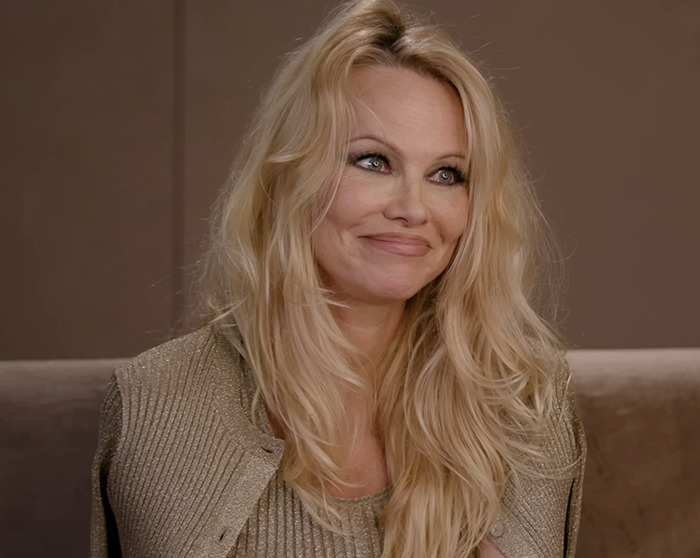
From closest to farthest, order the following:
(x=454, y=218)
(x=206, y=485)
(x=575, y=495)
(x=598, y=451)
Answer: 1. (x=206, y=485)
2. (x=454, y=218)
3. (x=575, y=495)
4. (x=598, y=451)

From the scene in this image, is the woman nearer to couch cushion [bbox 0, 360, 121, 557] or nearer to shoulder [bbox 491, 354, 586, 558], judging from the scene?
shoulder [bbox 491, 354, 586, 558]

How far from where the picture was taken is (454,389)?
167cm

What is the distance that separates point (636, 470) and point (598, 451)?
2.8 inches

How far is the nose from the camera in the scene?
1.54 metres

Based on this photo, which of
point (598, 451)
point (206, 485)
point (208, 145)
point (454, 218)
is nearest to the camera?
point (206, 485)

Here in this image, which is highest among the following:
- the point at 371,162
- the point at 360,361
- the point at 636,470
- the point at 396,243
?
the point at 371,162

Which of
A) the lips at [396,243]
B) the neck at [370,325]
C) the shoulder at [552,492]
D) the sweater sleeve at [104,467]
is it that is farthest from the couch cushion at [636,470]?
the sweater sleeve at [104,467]

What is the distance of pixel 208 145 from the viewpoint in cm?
215

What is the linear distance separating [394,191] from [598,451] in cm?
61

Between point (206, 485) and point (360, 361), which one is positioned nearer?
point (206, 485)

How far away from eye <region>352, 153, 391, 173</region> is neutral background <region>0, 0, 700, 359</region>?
1.29 feet

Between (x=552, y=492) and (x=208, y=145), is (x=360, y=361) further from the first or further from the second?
(x=208, y=145)

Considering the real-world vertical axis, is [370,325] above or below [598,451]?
above

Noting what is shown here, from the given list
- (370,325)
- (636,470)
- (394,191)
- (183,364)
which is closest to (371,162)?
(394,191)
